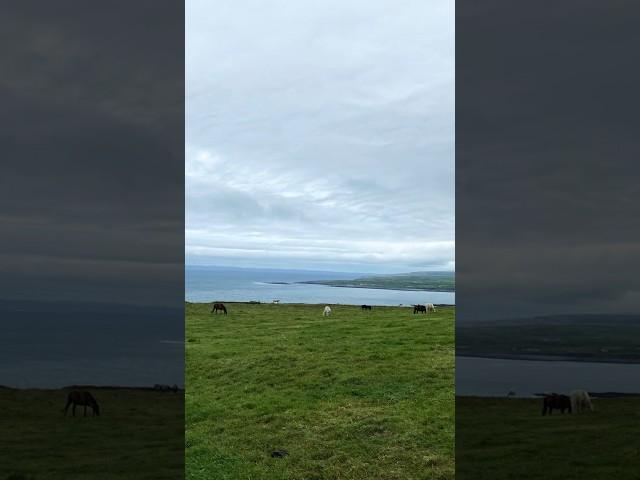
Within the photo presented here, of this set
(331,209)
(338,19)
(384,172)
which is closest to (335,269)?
(331,209)

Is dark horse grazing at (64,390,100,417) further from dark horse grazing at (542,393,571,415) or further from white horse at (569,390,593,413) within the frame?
white horse at (569,390,593,413)

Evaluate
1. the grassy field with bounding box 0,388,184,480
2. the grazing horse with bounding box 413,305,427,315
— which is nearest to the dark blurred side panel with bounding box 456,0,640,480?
the grassy field with bounding box 0,388,184,480

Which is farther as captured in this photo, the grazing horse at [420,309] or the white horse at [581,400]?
the grazing horse at [420,309]

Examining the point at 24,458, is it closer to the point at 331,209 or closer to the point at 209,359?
the point at 209,359

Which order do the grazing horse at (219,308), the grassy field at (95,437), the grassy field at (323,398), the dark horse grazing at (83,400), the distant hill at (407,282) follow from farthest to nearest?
the distant hill at (407,282)
the grazing horse at (219,308)
the grassy field at (323,398)
the dark horse grazing at (83,400)
the grassy field at (95,437)

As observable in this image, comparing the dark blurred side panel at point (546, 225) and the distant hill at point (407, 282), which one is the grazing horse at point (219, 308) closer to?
the distant hill at point (407, 282)

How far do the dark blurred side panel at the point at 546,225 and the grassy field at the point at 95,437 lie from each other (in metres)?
2.05

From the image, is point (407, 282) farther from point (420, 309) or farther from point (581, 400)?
point (581, 400)

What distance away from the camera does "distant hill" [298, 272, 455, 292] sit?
15.7 metres

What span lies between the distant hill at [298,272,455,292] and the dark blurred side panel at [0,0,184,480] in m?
12.5

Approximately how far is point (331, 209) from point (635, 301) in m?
13.5

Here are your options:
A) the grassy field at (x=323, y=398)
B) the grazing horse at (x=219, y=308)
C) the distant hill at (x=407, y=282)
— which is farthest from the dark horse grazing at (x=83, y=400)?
the distant hill at (x=407, y=282)

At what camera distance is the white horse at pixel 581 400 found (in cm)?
382

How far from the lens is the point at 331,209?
17156 mm
